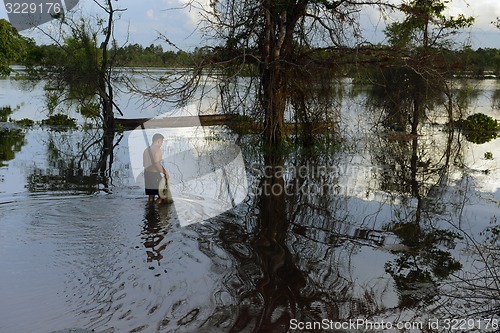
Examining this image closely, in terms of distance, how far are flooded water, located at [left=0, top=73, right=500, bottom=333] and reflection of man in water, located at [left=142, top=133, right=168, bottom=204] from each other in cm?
32

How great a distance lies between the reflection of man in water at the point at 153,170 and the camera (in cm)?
1060

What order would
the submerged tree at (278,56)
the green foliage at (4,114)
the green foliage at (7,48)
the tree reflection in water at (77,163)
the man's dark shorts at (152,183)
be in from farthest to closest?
the green foliage at (7,48)
the green foliage at (4,114)
the submerged tree at (278,56)
the tree reflection in water at (77,163)
the man's dark shorts at (152,183)

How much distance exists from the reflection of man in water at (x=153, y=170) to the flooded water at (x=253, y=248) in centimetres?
32

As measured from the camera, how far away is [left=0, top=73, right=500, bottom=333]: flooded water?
19.4ft

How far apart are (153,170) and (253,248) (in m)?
3.38

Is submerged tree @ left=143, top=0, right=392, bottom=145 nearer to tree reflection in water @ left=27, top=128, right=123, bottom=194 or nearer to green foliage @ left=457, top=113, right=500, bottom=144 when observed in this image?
tree reflection in water @ left=27, top=128, right=123, bottom=194

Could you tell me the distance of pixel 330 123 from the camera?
18047mm

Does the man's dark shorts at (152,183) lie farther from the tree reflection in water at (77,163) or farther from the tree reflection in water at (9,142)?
the tree reflection in water at (9,142)

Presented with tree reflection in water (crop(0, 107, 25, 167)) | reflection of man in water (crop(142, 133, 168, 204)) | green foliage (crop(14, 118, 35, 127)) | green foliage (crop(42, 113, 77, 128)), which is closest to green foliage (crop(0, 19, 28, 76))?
tree reflection in water (crop(0, 107, 25, 167))

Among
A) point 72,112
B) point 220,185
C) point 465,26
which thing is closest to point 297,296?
point 220,185

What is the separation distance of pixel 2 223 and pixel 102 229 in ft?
5.49

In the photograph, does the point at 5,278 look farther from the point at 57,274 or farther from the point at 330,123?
the point at 330,123

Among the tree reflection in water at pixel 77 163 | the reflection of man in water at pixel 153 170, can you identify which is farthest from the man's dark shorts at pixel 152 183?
the tree reflection in water at pixel 77 163

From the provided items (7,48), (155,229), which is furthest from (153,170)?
(7,48)
